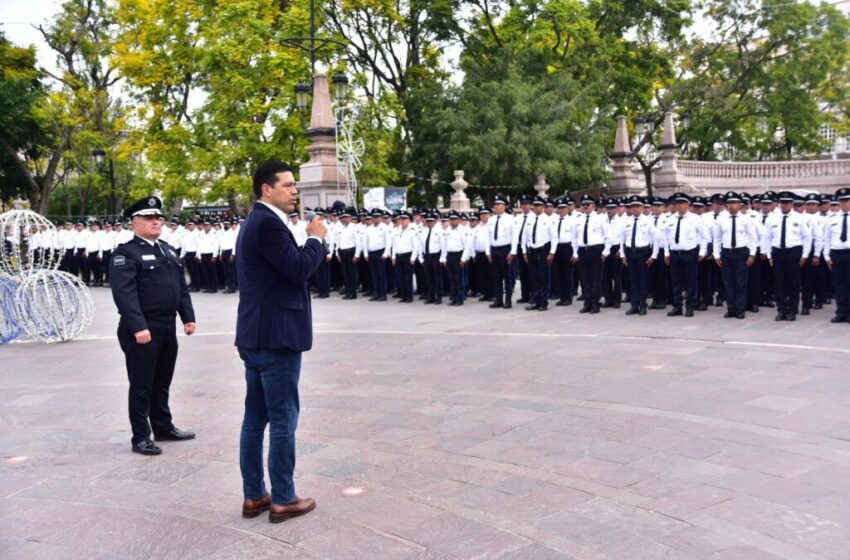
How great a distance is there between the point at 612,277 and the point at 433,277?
391 centimetres

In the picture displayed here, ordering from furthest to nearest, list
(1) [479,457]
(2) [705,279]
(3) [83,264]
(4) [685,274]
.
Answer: (3) [83,264] < (2) [705,279] < (4) [685,274] < (1) [479,457]

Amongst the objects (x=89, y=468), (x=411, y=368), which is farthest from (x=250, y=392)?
(x=411, y=368)

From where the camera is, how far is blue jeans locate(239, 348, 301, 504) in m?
4.87

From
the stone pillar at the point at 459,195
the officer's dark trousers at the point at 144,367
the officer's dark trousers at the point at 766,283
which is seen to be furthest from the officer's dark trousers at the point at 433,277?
the stone pillar at the point at 459,195

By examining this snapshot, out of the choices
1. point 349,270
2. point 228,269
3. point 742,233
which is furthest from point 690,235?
point 228,269

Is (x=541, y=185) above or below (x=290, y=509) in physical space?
above

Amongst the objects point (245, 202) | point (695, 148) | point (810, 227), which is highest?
point (695, 148)

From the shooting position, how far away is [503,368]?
9.35 metres

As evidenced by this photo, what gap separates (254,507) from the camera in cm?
504

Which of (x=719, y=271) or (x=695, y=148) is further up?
(x=695, y=148)

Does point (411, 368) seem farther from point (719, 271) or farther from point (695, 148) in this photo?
point (695, 148)

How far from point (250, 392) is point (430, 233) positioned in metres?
12.2

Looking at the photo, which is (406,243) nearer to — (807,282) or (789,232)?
(789,232)

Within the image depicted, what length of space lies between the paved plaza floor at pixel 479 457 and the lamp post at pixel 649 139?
2318cm
